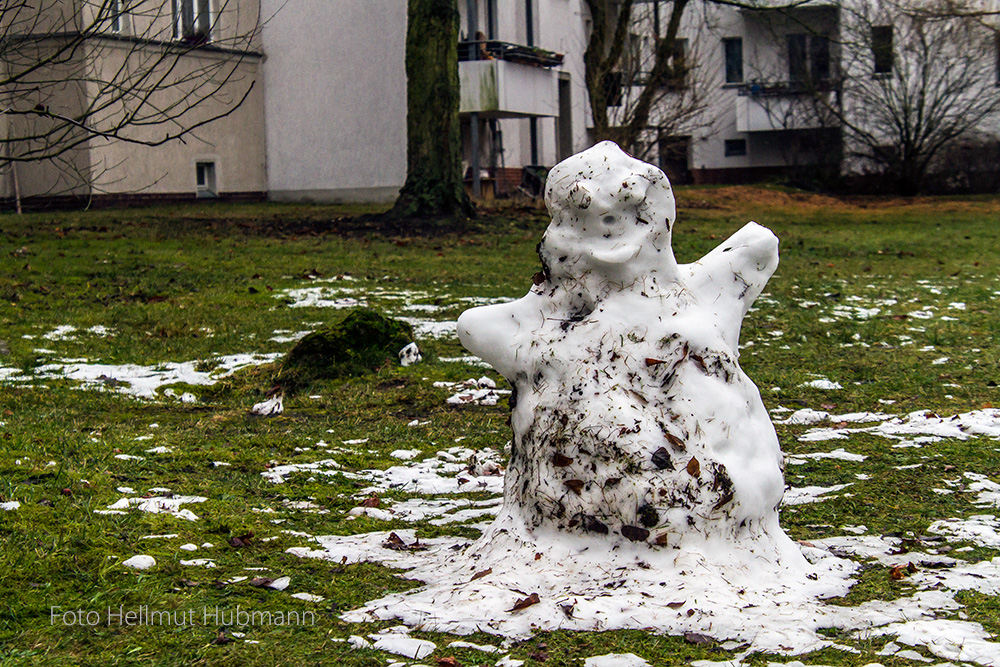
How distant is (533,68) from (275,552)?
23909mm

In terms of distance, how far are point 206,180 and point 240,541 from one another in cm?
2234

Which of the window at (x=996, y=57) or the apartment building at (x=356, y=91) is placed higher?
the window at (x=996, y=57)

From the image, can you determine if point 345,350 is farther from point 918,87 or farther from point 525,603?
point 918,87

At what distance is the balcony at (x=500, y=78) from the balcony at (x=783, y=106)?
13955 millimetres

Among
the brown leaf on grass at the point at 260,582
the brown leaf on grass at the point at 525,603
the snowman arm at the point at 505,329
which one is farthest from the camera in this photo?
the snowman arm at the point at 505,329

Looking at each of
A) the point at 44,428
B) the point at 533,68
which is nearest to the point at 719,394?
the point at 44,428

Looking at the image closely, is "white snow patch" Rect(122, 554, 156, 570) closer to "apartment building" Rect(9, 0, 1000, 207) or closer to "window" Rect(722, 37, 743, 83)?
"apartment building" Rect(9, 0, 1000, 207)

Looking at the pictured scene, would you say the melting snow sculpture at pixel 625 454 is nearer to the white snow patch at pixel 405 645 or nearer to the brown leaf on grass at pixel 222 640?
the white snow patch at pixel 405 645

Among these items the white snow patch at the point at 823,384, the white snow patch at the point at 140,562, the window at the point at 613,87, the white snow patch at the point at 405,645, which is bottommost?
the white snow patch at the point at 405,645

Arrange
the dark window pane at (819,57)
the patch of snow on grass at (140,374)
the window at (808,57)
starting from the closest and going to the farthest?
the patch of snow on grass at (140,374), the window at (808,57), the dark window pane at (819,57)

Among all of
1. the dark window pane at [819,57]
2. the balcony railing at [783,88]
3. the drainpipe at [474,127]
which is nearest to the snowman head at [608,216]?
the drainpipe at [474,127]

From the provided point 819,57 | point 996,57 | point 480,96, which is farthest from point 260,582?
point 819,57

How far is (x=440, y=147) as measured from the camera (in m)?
17.1

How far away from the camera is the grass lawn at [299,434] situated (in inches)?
123
